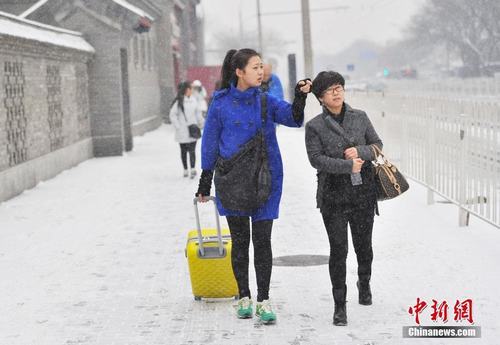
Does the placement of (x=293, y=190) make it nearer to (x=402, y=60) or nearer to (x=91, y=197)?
(x=91, y=197)

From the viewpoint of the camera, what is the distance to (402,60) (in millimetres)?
138000

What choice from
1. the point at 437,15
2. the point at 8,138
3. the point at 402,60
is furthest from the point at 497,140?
the point at 402,60

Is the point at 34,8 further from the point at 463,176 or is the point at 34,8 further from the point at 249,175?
the point at 249,175

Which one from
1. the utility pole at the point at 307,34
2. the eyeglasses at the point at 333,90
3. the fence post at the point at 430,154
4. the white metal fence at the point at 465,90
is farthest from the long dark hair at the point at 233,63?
the white metal fence at the point at 465,90

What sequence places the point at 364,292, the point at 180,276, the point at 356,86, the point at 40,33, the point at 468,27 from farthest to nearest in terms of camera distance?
the point at 468,27 < the point at 356,86 < the point at 40,33 < the point at 180,276 < the point at 364,292

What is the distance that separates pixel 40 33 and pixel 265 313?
1189cm

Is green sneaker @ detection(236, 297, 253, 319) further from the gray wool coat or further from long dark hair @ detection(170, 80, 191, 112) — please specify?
long dark hair @ detection(170, 80, 191, 112)

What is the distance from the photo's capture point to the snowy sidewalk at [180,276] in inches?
249

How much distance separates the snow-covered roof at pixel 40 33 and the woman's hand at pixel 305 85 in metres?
8.35

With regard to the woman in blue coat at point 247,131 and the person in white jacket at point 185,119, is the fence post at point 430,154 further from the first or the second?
the woman in blue coat at point 247,131

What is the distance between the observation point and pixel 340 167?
618cm

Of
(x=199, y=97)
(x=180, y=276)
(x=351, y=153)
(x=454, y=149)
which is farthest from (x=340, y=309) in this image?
(x=199, y=97)

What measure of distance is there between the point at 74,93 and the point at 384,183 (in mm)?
14498

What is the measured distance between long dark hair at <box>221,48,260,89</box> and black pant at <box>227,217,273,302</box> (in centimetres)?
86
